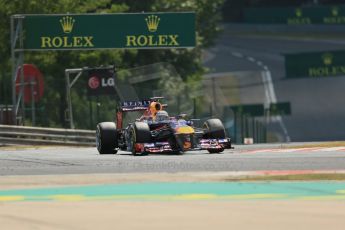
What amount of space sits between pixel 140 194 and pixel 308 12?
243ft

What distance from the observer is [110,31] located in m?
34.3

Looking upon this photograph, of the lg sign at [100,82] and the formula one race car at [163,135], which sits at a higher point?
the lg sign at [100,82]

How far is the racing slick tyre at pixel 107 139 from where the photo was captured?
76.0ft

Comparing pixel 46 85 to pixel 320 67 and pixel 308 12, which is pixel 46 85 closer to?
pixel 320 67

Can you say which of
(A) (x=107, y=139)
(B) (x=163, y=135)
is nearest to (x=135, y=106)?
(A) (x=107, y=139)

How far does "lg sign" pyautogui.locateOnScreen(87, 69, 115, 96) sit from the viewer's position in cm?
3397

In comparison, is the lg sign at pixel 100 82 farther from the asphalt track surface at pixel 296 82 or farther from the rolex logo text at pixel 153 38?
the asphalt track surface at pixel 296 82

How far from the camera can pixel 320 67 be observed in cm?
6412

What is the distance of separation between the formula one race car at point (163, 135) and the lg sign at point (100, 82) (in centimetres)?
1088

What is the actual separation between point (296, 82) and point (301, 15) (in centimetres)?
1420

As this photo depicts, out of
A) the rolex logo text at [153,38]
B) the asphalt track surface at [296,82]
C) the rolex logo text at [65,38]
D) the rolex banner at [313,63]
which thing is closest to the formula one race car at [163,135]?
the rolex logo text at [153,38]

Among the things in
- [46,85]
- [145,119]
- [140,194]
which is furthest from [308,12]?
[140,194]

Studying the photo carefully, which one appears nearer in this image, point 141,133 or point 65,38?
point 141,133

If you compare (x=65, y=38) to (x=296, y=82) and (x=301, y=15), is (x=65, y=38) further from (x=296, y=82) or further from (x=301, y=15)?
(x=301, y=15)
